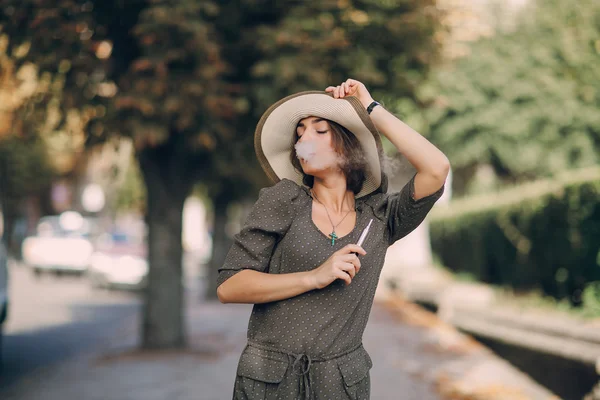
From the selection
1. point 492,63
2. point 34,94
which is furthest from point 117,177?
point 492,63

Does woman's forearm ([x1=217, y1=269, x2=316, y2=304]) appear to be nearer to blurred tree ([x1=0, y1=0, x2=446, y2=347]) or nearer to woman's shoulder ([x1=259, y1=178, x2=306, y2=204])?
woman's shoulder ([x1=259, y1=178, x2=306, y2=204])

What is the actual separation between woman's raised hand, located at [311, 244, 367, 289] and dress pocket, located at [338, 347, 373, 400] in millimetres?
333

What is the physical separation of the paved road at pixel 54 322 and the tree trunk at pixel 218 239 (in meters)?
1.79

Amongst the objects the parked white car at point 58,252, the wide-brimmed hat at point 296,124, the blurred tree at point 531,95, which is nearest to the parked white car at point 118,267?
the parked white car at point 58,252

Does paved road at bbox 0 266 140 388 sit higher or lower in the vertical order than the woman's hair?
lower

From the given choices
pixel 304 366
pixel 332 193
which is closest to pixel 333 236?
pixel 332 193

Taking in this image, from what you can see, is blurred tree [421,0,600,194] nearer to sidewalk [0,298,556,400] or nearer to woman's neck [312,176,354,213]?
sidewalk [0,298,556,400]

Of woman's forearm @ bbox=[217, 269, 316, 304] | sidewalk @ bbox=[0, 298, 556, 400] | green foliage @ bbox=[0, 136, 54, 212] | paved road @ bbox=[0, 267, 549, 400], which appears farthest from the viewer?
green foliage @ bbox=[0, 136, 54, 212]

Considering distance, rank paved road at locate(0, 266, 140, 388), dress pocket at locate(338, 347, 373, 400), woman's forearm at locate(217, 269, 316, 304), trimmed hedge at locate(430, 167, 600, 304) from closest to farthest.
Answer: woman's forearm at locate(217, 269, 316, 304) → dress pocket at locate(338, 347, 373, 400) → trimmed hedge at locate(430, 167, 600, 304) → paved road at locate(0, 266, 140, 388)

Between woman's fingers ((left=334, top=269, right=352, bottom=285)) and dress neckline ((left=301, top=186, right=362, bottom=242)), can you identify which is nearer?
woman's fingers ((left=334, top=269, right=352, bottom=285))

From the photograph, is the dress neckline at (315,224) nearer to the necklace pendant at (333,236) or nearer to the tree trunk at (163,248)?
the necklace pendant at (333,236)

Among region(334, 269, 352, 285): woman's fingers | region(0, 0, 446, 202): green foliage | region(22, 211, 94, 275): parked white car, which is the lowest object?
region(22, 211, 94, 275): parked white car

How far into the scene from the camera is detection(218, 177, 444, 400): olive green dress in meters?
2.84

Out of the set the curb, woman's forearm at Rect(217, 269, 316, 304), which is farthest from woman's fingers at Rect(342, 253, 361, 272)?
the curb
